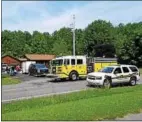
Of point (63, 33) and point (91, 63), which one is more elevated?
point (63, 33)

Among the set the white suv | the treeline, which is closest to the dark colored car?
the white suv

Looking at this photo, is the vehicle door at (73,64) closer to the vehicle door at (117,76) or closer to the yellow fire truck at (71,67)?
the yellow fire truck at (71,67)

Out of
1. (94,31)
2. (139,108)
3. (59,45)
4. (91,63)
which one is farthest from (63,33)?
(139,108)

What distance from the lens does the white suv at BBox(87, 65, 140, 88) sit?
27.7 meters

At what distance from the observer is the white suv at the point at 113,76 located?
27.7 metres

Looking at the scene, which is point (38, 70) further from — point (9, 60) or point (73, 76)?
point (9, 60)

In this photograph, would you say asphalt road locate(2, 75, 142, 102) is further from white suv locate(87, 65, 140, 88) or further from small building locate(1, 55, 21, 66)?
small building locate(1, 55, 21, 66)

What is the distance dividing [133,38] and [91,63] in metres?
39.0

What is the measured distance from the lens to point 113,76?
2825 cm

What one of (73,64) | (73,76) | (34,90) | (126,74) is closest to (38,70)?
(73,64)

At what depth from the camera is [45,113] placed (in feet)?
42.0

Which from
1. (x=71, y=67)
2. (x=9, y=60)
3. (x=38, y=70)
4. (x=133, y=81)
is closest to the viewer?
(x=133, y=81)

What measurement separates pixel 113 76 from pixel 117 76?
0.36 m

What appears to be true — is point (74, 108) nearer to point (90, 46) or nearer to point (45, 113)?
point (45, 113)
